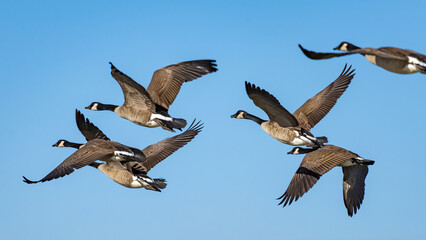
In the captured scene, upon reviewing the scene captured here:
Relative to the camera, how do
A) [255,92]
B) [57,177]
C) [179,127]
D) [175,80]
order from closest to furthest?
[57,177] < [255,92] < [179,127] < [175,80]

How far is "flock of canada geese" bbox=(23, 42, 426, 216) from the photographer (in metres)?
12.3

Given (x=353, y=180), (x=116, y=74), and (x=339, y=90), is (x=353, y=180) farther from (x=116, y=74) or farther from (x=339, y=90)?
(x=116, y=74)

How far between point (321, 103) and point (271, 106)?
218 centimetres

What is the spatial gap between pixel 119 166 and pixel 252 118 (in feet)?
11.2

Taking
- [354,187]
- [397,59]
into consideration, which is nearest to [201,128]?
[354,187]

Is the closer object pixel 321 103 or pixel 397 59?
pixel 397 59

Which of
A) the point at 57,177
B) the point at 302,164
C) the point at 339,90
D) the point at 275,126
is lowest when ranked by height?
the point at 57,177

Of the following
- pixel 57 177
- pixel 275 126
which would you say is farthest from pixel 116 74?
pixel 275 126

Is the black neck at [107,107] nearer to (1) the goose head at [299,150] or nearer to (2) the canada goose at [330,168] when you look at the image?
(1) the goose head at [299,150]

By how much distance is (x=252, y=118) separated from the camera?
15.6 meters

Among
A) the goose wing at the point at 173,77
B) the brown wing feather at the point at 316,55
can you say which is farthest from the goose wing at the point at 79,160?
the brown wing feather at the point at 316,55

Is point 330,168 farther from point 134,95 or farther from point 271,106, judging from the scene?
point 134,95

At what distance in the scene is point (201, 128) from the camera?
16.8 m

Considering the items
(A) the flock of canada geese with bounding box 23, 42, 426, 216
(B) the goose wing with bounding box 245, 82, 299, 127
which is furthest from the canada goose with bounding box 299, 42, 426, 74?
(B) the goose wing with bounding box 245, 82, 299, 127
